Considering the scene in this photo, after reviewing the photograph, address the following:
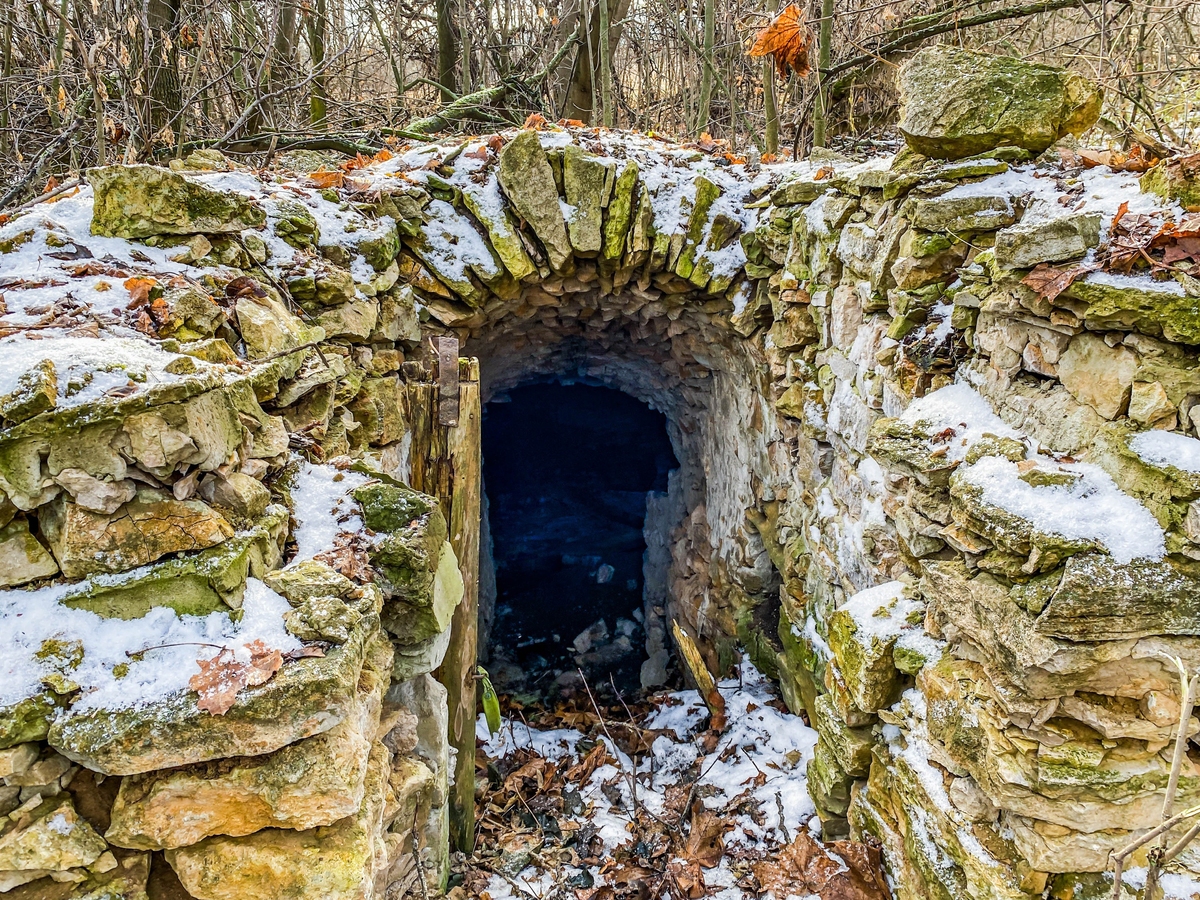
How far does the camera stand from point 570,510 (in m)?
9.23

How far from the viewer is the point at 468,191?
174 inches

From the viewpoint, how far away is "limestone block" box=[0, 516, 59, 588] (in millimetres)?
1677

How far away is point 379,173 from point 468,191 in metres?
0.61

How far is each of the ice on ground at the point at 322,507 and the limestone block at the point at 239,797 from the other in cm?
62

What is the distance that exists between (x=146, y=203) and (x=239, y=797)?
Result: 2.47 m

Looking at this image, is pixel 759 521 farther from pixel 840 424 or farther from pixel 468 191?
pixel 468 191

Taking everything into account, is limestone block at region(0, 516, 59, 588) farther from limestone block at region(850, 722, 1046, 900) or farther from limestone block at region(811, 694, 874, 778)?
limestone block at region(811, 694, 874, 778)

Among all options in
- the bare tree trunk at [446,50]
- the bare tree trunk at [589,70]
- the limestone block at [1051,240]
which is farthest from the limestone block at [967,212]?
the bare tree trunk at [446,50]

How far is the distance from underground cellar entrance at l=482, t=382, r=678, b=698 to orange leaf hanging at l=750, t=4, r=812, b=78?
4.22 metres

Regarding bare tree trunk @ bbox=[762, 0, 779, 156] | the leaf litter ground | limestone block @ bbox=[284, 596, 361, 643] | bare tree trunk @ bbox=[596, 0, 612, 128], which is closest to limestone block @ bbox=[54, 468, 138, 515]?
limestone block @ bbox=[284, 596, 361, 643]

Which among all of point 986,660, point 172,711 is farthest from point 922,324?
point 172,711

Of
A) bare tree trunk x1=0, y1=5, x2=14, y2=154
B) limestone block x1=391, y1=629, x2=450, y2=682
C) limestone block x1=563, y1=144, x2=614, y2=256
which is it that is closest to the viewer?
limestone block x1=391, y1=629, x2=450, y2=682

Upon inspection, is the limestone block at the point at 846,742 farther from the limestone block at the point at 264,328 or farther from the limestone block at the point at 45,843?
the limestone block at the point at 264,328

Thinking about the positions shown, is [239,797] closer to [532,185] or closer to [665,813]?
[665,813]
